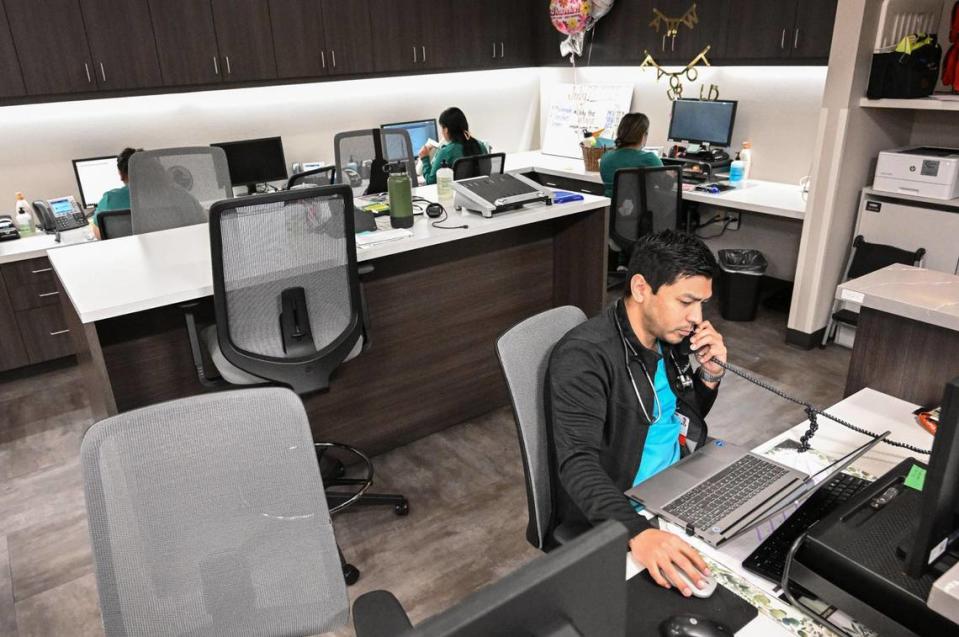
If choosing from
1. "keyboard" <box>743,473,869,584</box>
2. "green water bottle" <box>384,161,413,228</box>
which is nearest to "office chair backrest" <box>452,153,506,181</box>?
"green water bottle" <box>384,161,413,228</box>

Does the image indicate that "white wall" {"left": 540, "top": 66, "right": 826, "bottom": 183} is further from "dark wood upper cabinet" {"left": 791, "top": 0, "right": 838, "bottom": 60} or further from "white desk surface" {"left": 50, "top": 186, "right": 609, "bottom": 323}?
"white desk surface" {"left": 50, "top": 186, "right": 609, "bottom": 323}

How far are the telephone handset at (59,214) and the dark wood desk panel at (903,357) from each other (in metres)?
4.01

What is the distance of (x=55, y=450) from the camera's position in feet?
9.98

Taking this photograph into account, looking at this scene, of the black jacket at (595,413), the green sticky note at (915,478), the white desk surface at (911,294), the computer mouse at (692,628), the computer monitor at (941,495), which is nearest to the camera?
the computer monitor at (941,495)

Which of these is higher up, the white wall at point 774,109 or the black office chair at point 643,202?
the white wall at point 774,109

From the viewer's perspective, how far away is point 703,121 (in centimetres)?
461

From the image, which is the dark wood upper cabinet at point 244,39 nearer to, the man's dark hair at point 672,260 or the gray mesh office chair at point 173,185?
the gray mesh office chair at point 173,185

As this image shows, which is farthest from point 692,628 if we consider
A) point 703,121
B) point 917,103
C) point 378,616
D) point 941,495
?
point 703,121

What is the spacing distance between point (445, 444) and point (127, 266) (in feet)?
4.81

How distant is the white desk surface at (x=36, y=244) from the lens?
349 cm

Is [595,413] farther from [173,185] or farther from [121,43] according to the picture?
[121,43]

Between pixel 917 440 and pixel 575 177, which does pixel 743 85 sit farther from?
pixel 917 440

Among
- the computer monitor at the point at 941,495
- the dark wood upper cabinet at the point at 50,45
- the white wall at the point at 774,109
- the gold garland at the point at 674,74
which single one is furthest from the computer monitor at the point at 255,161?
the computer monitor at the point at 941,495

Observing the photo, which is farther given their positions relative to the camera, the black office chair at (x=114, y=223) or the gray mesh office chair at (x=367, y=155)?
the gray mesh office chair at (x=367, y=155)
